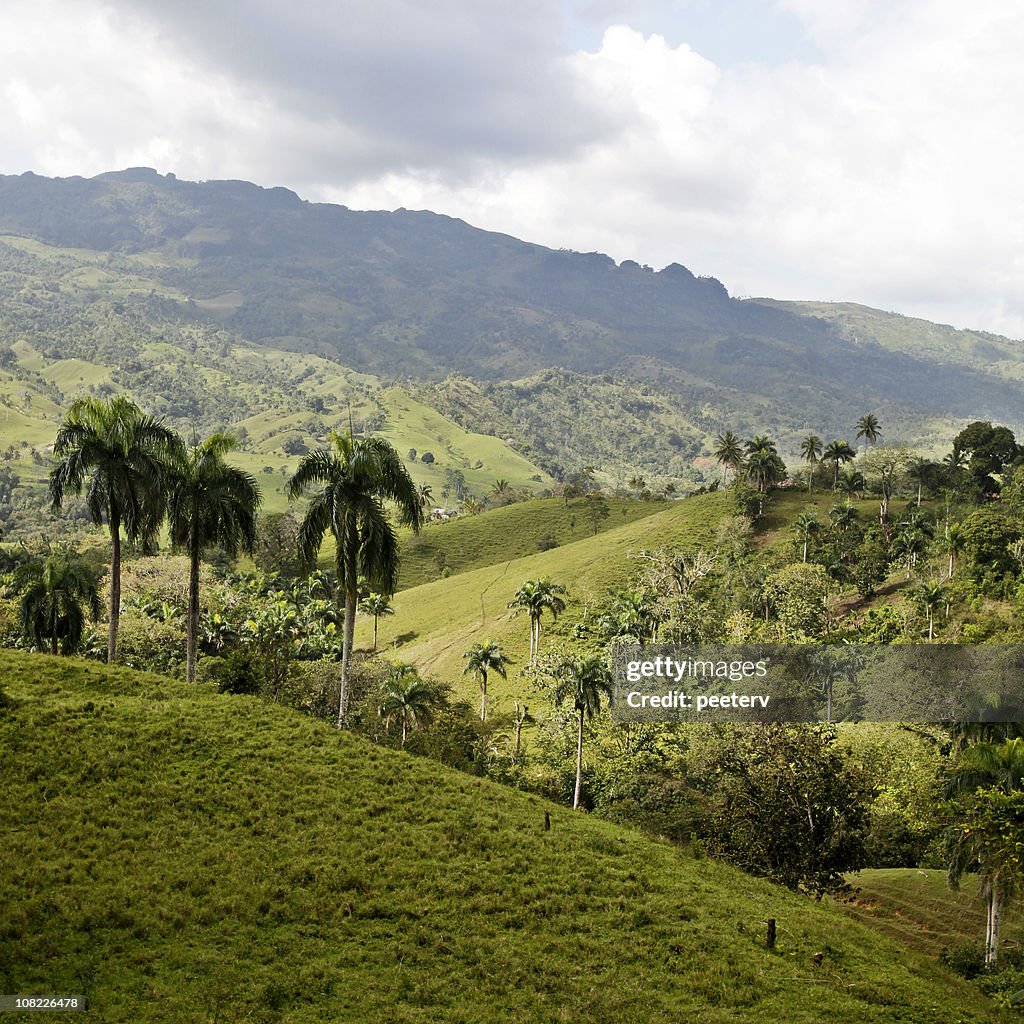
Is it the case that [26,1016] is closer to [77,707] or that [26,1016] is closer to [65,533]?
[77,707]

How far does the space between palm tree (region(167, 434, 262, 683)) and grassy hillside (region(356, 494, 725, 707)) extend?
45800mm

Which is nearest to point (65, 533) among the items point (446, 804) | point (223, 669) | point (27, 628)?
point (27, 628)

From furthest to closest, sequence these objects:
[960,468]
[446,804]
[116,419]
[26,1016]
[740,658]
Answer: [960,468] < [740,658] < [116,419] < [446,804] < [26,1016]

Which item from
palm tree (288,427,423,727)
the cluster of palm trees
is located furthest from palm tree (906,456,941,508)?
palm tree (288,427,423,727)

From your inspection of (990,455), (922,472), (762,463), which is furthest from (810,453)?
(990,455)

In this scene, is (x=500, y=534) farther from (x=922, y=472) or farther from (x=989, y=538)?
(x=989, y=538)

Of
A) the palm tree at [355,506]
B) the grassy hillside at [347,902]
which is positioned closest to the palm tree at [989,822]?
the grassy hillside at [347,902]

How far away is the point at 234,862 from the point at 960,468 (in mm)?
133935

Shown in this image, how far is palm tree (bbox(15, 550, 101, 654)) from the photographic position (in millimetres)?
45094

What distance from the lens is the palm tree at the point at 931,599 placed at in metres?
76.3

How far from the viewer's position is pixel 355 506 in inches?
1380

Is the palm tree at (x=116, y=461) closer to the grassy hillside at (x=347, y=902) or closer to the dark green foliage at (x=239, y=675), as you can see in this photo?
the dark green foliage at (x=239, y=675)

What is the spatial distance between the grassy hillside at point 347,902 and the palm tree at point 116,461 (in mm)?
8381

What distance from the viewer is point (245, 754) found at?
30.1m
